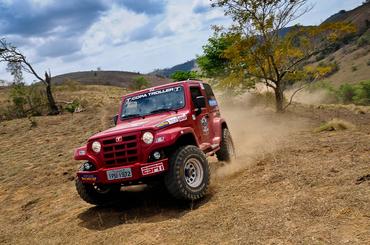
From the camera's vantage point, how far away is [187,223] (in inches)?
250

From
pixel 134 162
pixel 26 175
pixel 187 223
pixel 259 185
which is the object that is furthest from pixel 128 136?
pixel 26 175

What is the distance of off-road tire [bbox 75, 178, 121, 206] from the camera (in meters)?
7.94

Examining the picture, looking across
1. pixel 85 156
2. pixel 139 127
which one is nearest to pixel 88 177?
pixel 85 156

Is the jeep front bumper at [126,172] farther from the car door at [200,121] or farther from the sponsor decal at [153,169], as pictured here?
the car door at [200,121]

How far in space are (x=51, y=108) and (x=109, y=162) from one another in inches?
1002

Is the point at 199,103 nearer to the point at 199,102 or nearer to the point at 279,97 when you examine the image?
the point at 199,102

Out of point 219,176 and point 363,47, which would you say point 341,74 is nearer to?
point 363,47

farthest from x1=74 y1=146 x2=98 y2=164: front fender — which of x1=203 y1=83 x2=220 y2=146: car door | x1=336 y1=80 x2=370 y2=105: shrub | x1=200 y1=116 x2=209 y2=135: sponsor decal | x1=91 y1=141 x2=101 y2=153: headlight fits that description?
x1=336 y1=80 x2=370 y2=105: shrub

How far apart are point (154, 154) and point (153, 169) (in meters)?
0.28

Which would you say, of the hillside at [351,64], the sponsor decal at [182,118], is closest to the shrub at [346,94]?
the hillside at [351,64]

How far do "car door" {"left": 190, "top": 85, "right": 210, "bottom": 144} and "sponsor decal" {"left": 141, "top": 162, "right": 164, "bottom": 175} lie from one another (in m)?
1.70

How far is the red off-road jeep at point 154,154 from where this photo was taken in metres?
7.03

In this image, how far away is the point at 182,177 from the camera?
702cm

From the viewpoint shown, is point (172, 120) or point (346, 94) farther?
point (346, 94)
